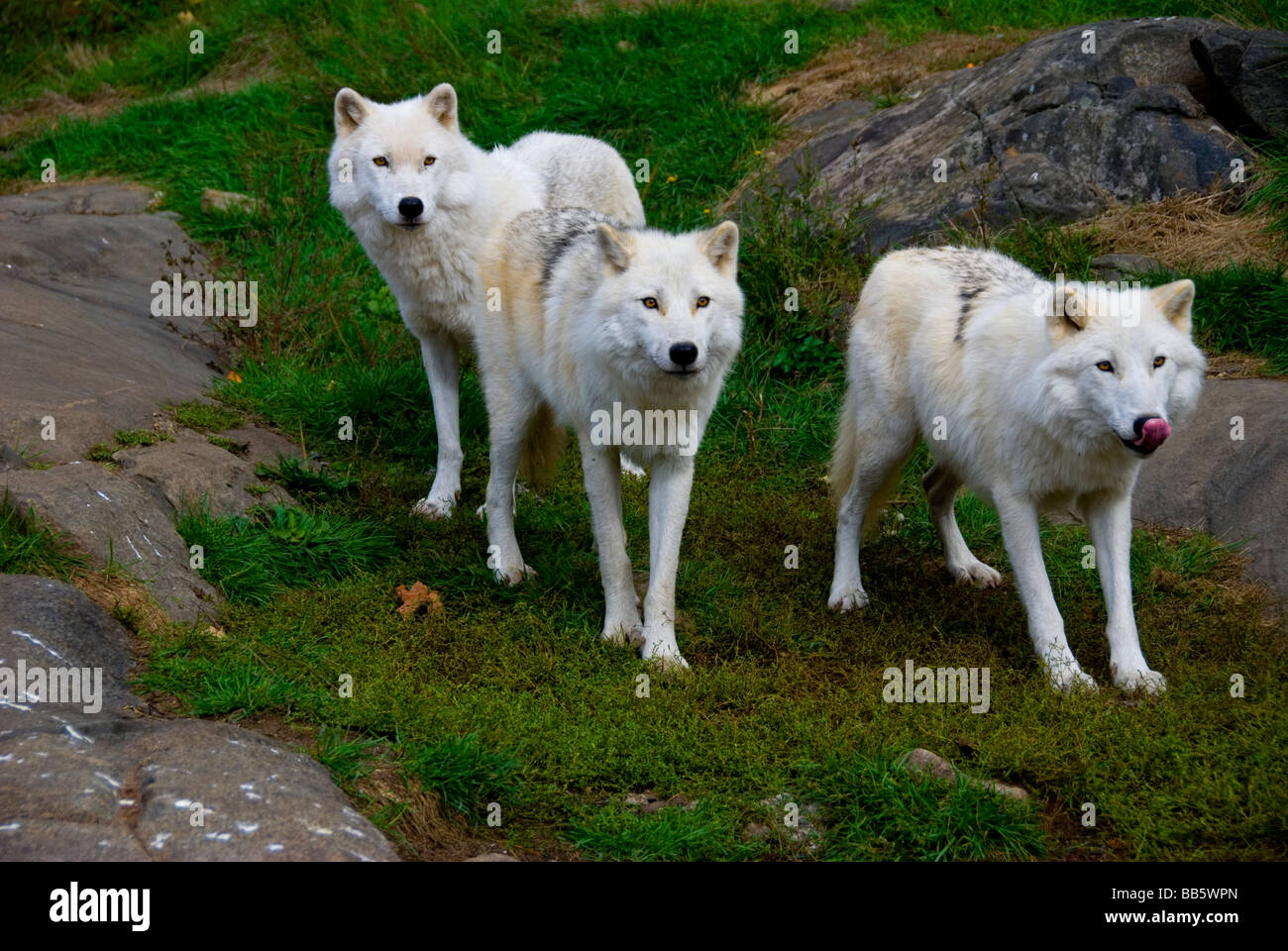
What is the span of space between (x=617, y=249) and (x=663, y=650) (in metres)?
1.63

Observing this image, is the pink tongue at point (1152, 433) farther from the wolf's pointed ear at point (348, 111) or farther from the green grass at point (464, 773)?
the wolf's pointed ear at point (348, 111)

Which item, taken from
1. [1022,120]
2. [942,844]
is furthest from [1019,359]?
[1022,120]

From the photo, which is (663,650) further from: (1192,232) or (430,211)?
(1192,232)

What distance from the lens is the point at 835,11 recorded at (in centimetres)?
1188

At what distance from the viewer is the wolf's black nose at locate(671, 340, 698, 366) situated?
4488 millimetres

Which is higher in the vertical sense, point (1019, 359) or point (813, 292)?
point (813, 292)

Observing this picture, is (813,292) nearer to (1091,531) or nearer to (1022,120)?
(1022,120)

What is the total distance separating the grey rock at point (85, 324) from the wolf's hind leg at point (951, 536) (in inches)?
155

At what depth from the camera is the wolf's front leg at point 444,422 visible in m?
6.45

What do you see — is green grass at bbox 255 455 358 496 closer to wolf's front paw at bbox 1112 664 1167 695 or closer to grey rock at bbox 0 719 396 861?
grey rock at bbox 0 719 396 861

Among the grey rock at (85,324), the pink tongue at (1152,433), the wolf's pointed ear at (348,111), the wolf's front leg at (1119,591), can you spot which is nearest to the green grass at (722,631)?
the wolf's front leg at (1119,591)

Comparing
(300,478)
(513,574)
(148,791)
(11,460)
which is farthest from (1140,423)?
(11,460)

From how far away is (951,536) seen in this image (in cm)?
589

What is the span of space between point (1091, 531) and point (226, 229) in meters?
7.42
